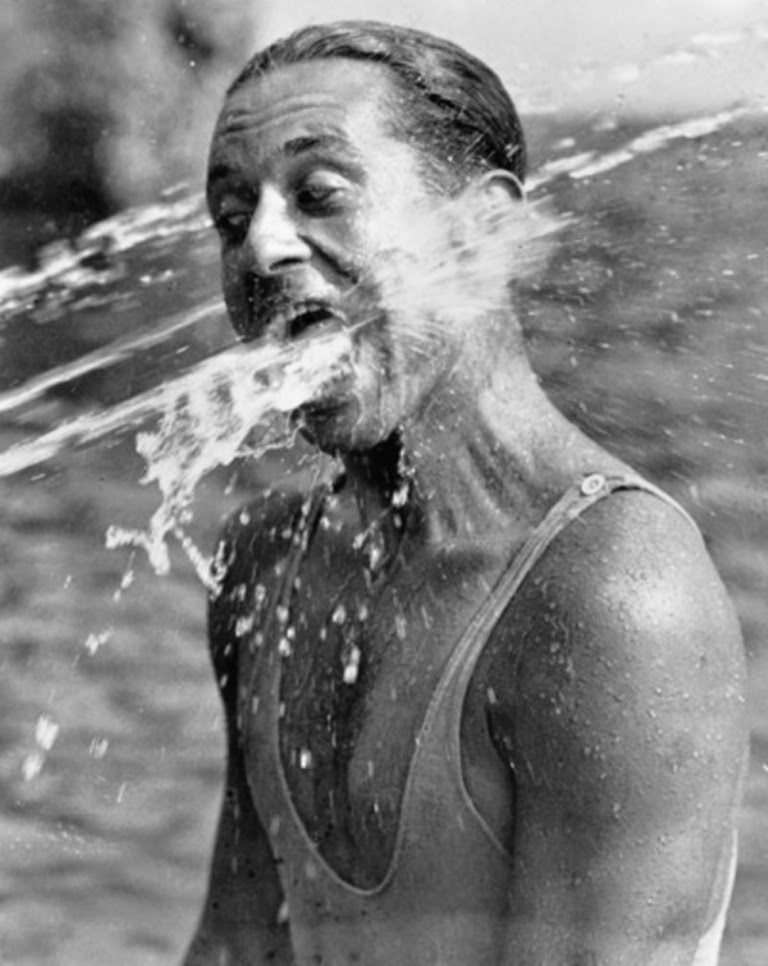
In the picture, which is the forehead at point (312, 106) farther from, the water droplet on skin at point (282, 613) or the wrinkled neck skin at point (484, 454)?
the water droplet on skin at point (282, 613)

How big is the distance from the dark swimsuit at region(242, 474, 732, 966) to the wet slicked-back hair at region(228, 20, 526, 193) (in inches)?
13.5

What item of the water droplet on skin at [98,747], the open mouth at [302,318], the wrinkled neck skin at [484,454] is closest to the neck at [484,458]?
the wrinkled neck skin at [484,454]

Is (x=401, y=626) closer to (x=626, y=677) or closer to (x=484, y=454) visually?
(x=484, y=454)

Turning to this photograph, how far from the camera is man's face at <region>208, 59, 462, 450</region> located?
1.88 metres

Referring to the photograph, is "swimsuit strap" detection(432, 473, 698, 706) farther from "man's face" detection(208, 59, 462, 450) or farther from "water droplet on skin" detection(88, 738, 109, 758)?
"water droplet on skin" detection(88, 738, 109, 758)

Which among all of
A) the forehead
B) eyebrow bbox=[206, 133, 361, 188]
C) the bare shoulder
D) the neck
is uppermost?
the forehead

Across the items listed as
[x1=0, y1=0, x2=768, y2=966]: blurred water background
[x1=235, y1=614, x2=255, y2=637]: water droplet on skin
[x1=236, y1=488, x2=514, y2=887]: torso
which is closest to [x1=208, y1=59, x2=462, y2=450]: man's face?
[x1=236, y1=488, x2=514, y2=887]: torso

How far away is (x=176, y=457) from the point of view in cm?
254

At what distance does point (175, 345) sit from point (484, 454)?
1075mm

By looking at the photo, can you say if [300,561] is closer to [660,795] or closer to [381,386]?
[381,386]

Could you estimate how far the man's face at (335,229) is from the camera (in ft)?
6.15

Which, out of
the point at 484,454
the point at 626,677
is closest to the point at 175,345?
the point at 484,454

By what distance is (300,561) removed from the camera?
2084mm

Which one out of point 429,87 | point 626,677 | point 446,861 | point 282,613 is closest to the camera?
point 626,677
